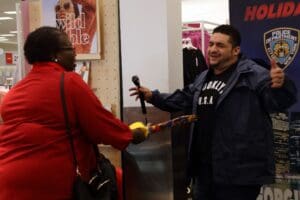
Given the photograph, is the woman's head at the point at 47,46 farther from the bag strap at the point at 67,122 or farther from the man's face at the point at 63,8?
the man's face at the point at 63,8

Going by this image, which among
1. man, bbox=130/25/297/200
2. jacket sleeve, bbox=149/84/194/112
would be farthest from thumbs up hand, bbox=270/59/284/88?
jacket sleeve, bbox=149/84/194/112

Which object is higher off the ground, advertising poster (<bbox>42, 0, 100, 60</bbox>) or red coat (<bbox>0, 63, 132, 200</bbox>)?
advertising poster (<bbox>42, 0, 100, 60</bbox>)

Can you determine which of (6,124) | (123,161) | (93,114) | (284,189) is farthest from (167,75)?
(284,189)

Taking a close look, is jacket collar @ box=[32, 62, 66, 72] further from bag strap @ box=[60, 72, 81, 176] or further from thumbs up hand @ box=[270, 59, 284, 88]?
thumbs up hand @ box=[270, 59, 284, 88]

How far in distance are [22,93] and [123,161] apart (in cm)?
125

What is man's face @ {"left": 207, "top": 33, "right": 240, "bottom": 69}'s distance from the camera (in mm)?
2789

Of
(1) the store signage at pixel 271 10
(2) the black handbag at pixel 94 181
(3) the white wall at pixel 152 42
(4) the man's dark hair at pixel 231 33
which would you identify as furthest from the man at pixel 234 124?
(1) the store signage at pixel 271 10

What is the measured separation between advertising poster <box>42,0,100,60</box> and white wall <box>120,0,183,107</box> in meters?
0.24

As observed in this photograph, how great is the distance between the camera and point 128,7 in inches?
128

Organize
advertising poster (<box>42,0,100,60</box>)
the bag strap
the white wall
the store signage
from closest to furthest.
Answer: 1. the bag strap
2. the white wall
3. advertising poster (<box>42,0,100,60</box>)
4. the store signage

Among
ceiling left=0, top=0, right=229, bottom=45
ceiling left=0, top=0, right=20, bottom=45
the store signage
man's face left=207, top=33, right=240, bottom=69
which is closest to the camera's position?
man's face left=207, top=33, right=240, bottom=69

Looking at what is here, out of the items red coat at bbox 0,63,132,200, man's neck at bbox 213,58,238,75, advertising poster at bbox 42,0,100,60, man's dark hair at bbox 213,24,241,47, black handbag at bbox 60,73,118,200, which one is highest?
advertising poster at bbox 42,0,100,60

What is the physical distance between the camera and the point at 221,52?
2.79 m

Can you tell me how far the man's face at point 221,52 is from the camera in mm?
2789
